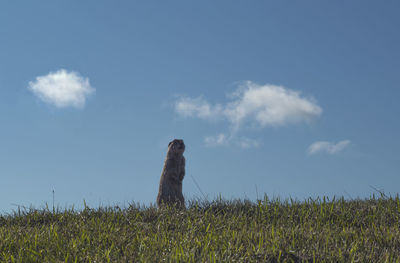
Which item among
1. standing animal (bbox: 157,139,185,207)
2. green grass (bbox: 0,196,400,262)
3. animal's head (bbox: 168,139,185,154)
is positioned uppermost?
animal's head (bbox: 168,139,185,154)

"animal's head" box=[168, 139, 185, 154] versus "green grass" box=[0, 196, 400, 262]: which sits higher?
"animal's head" box=[168, 139, 185, 154]

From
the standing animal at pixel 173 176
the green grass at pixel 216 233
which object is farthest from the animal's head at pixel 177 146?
the green grass at pixel 216 233

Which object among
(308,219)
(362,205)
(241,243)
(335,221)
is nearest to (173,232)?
(241,243)

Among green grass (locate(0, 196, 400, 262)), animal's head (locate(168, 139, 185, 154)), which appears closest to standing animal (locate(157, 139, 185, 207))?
animal's head (locate(168, 139, 185, 154))

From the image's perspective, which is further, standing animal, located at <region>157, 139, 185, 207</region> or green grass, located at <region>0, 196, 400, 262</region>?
standing animal, located at <region>157, 139, 185, 207</region>

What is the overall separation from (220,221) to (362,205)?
327 centimetres

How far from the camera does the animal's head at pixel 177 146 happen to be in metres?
11.0

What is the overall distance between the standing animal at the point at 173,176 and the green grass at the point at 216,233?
1.10 metres

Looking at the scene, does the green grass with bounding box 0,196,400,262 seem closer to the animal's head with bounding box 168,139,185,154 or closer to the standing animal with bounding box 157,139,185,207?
the standing animal with bounding box 157,139,185,207

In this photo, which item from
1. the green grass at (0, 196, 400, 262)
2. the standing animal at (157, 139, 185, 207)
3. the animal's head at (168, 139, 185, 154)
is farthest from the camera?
the animal's head at (168, 139, 185, 154)

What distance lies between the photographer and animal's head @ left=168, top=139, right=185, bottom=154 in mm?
10969

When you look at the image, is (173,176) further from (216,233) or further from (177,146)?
(216,233)

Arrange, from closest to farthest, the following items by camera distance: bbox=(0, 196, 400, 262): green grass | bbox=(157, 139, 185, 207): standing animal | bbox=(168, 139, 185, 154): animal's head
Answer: bbox=(0, 196, 400, 262): green grass → bbox=(157, 139, 185, 207): standing animal → bbox=(168, 139, 185, 154): animal's head

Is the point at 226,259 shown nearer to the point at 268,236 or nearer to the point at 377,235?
the point at 268,236
